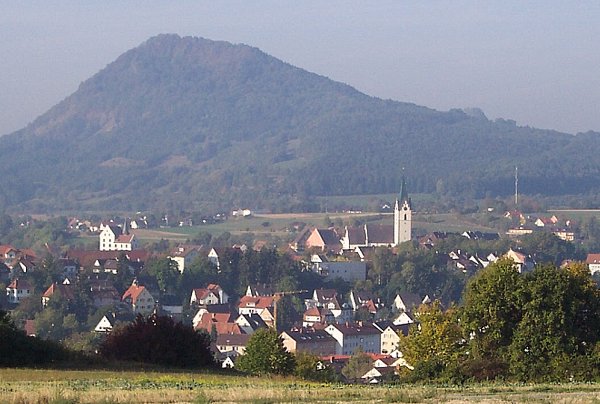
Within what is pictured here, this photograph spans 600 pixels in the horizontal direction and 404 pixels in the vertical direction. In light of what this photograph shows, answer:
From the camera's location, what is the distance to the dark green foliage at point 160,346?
23.2m

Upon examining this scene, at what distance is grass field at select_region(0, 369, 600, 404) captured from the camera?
564 inches

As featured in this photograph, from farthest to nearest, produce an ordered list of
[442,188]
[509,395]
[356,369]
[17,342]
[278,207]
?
[442,188] → [278,207] → [356,369] → [17,342] → [509,395]

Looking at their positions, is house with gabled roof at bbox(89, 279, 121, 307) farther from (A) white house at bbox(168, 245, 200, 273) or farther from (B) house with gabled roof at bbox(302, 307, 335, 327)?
(B) house with gabled roof at bbox(302, 307, 335, 327)

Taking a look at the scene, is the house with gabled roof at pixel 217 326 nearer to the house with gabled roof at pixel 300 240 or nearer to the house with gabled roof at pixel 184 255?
the house with gabled roof at pixel 184 255

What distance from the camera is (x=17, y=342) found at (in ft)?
70.5

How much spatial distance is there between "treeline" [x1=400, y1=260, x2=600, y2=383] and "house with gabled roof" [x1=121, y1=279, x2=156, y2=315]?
45332 millimetres

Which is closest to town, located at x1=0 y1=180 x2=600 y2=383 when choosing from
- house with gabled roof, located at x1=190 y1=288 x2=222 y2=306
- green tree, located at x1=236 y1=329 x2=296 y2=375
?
house with gabled roof, located at x1=190 y1=288 x2=222 y2=306

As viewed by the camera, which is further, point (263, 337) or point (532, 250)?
point (532, 250)

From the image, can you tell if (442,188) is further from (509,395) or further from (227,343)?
(509,395)

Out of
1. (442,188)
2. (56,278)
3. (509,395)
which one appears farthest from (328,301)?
(442,188)

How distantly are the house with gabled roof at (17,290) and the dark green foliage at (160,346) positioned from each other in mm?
47832

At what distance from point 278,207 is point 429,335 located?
135671 millimetres

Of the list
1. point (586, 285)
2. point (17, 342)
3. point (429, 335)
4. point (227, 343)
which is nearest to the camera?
point (17, 342)

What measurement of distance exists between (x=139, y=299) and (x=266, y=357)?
44169 millimetres
